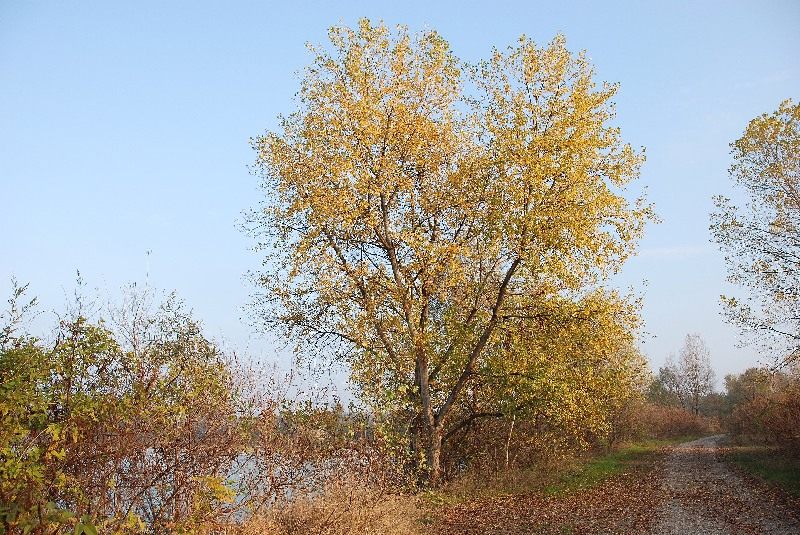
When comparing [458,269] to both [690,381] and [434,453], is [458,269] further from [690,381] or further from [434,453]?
[690,381]

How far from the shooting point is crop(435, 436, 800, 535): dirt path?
1305cm

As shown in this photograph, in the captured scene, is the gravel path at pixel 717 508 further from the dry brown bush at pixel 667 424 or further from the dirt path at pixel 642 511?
the dry brown bush at pixel 667 424

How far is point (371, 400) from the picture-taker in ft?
40.9

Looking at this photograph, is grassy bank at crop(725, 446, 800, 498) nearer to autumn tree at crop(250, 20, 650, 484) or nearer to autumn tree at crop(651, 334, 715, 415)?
autumn tree at crop(250, 20, 650, 484)

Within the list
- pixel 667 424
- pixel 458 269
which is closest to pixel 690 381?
pixel 667 424

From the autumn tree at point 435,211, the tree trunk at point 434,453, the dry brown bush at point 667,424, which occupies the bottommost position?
the dry brown bush at point 667,424

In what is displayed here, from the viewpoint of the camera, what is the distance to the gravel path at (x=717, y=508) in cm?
1287

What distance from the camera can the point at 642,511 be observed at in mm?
15070

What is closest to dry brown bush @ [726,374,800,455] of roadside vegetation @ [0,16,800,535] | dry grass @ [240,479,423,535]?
roadside vegetation @ [0,16,800,535]

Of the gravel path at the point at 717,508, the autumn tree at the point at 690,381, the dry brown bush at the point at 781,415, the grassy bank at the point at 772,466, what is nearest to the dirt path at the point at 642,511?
the gravel path at the point at 717,508

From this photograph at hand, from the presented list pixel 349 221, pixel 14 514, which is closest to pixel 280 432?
pixel 14 514

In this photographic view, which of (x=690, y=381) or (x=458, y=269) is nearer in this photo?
(x=458, y=269)

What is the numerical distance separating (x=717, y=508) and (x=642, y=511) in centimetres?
223

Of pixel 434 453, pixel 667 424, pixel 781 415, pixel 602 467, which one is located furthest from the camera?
pixel 667 424
